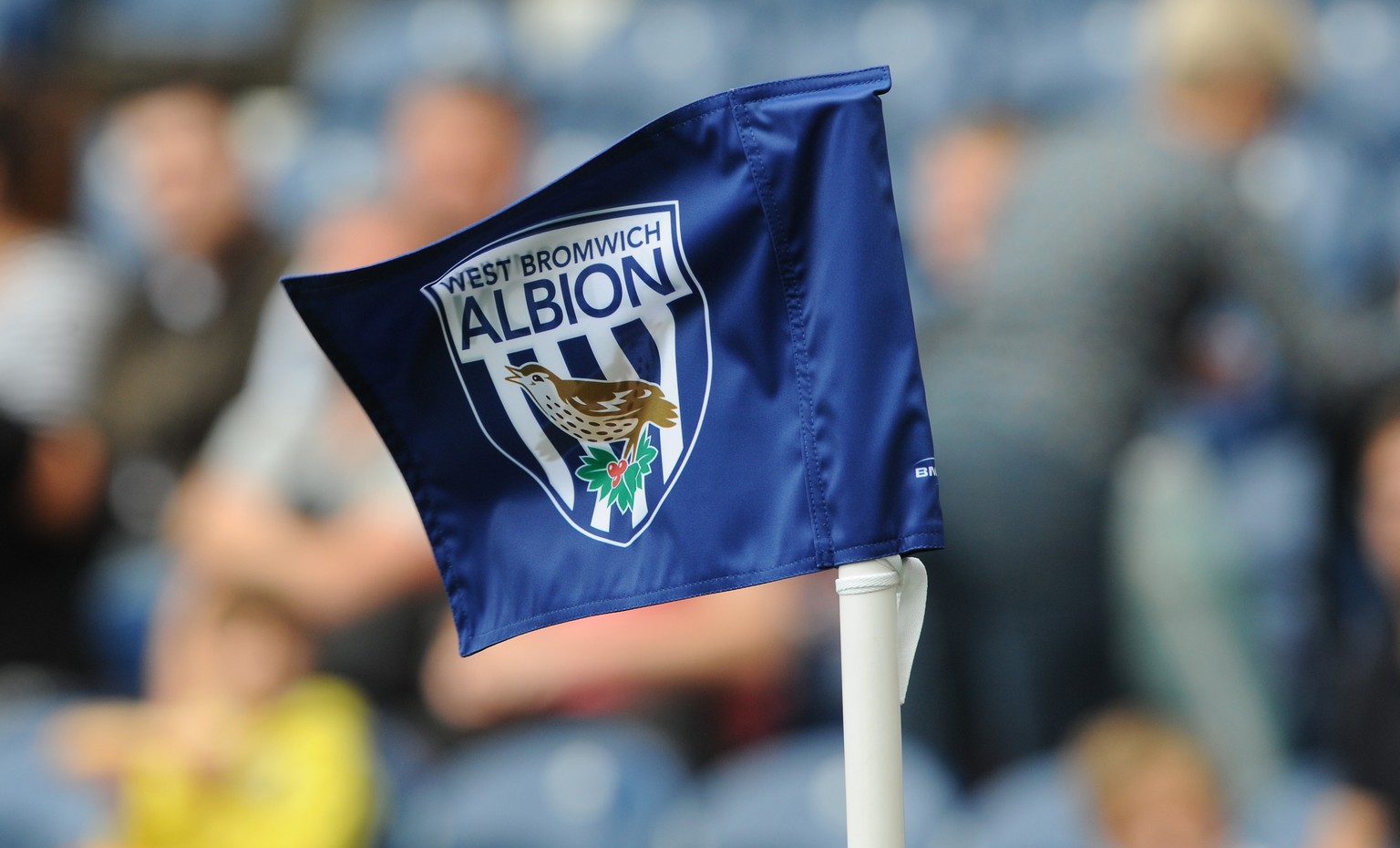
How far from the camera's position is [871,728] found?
140 centimetres

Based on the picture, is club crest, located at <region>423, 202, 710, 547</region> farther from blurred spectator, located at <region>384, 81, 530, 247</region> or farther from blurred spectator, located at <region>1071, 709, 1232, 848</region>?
blurred spectator, located at <region>384, 81, 530, 247</region>

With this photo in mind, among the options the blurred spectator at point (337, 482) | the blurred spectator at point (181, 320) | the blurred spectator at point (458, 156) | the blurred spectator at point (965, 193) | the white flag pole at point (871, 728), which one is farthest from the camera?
the blurred spectator at point (181, 320)

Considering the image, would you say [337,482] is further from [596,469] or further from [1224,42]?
[596,469]

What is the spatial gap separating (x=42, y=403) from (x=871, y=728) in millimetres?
2953

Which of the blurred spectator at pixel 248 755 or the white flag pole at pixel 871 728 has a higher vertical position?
the white flag pole at pixel 871 728

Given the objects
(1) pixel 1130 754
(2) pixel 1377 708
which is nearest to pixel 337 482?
(1) pixel 1130 754

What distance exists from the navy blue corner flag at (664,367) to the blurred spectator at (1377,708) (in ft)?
5.55

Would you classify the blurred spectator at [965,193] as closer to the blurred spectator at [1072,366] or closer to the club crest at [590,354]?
the blurred spectator at [1072,366]

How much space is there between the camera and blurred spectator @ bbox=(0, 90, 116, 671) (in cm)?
382

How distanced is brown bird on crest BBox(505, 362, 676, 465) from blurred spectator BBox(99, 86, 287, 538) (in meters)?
2.55

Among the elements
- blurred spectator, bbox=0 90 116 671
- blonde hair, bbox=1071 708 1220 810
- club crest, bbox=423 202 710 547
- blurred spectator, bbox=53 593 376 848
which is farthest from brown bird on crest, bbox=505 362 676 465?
blurred spectator, bbox=0 90 116 671

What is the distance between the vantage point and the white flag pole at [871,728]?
4.58 feet

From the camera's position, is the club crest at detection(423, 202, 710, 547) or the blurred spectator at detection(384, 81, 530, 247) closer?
the club crest at detection(423, 202, 710, 547)

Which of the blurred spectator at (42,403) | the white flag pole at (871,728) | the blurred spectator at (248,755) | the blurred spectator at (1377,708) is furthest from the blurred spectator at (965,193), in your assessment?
the white flag pole at (871,728)
